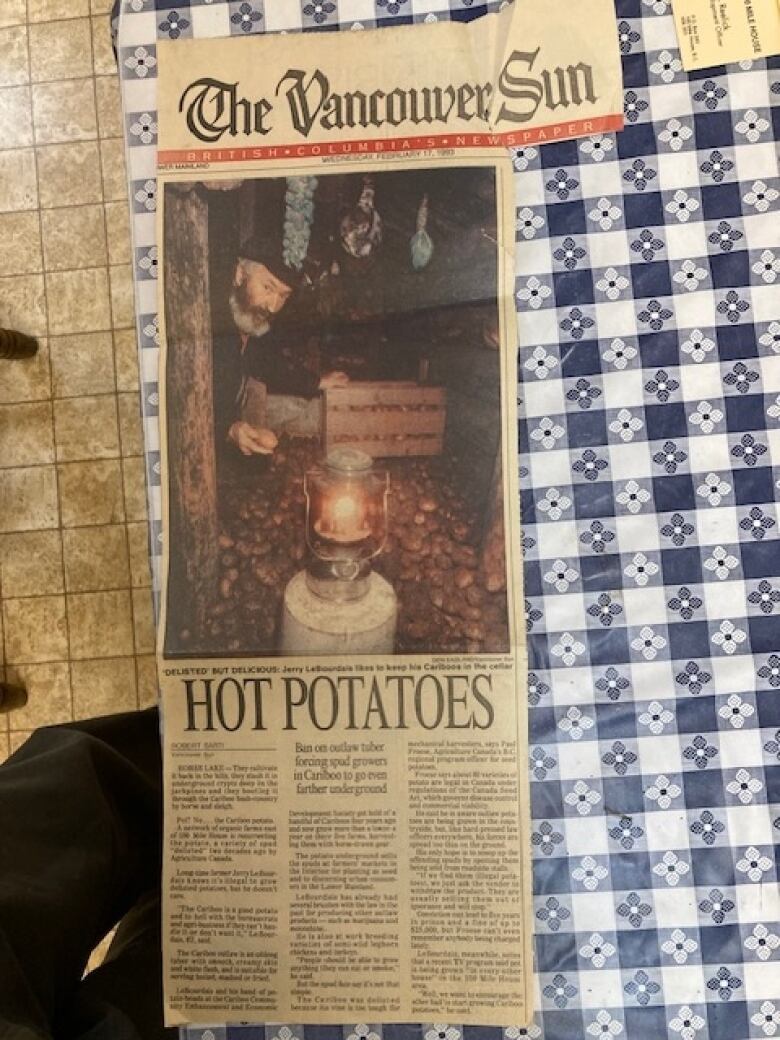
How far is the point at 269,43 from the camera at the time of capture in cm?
57

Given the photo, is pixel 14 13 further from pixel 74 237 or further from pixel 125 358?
pixel 125 358

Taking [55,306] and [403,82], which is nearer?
[403,82]

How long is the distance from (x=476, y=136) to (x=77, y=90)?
552mm

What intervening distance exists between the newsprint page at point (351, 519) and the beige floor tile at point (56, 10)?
17.7 inches

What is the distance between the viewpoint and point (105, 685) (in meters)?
0.91

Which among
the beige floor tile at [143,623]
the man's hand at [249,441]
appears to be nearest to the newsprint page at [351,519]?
the man's hand at [249,441]

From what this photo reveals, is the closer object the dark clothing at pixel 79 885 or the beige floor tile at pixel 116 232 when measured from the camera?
the dark clothing at pixel 79 885

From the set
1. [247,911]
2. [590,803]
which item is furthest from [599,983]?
[247,911]

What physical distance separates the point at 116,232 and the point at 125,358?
128 millimetres

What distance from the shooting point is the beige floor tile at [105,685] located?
2.97ft

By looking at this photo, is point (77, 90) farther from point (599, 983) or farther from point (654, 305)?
point (599, 983)

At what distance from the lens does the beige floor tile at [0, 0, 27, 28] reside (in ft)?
3.01

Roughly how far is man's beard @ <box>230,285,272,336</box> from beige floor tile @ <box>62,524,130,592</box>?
0.40 meters

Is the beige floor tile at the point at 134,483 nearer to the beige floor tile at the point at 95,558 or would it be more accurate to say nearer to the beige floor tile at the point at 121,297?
the beige floor tile at the point at 95,558
